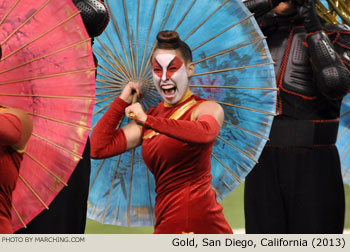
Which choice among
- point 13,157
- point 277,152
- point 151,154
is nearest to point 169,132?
point 151,154

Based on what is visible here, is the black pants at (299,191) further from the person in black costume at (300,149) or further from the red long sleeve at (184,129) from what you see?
the red long sleeve at (184,129)

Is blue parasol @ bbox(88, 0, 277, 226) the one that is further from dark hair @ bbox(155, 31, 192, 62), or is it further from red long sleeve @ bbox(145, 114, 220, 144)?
red long sleeve @ bbox(145, 114, 220, 144)

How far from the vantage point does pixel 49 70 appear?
3236 mm

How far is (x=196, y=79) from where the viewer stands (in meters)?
3.94

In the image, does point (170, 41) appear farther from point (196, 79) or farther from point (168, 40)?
point (196, 79)

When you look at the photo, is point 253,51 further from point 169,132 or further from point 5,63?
point 5,63

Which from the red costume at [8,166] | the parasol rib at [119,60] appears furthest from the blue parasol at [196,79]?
the red costume at [8,166]

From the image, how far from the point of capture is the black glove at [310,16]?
15.1 feet

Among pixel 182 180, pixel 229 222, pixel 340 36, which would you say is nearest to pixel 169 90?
pixel 182 180

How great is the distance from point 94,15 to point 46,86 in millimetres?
741

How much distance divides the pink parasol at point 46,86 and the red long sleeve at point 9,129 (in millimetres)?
128

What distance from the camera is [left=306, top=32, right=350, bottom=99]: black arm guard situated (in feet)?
14.8

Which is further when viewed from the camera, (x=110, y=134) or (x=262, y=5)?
(x=262, y=5)

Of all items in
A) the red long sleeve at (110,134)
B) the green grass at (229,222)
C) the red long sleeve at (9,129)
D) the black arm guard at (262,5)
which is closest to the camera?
the red long sleeve at (9,129)
